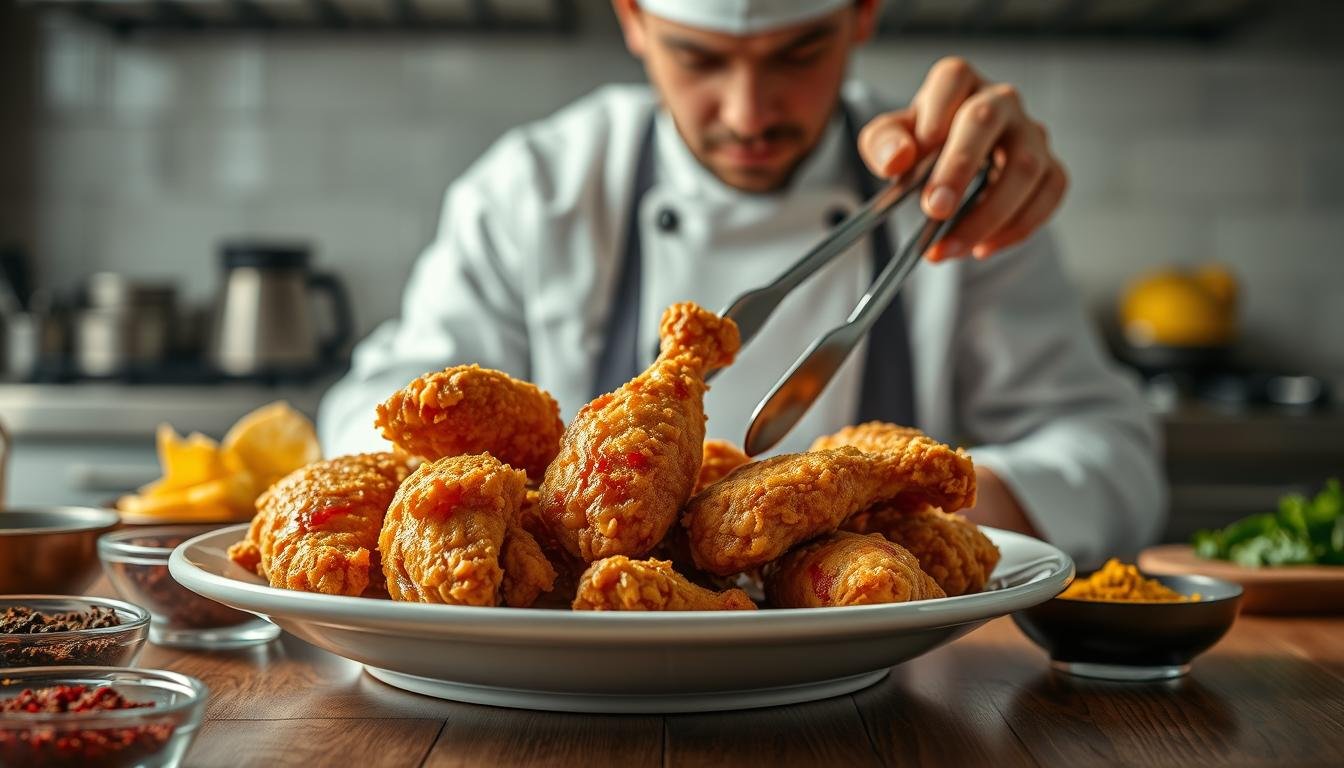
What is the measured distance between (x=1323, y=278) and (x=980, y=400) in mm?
1894

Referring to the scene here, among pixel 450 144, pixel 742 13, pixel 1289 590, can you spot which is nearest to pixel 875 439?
pixel 1289 590

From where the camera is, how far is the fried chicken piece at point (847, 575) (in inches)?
28.3

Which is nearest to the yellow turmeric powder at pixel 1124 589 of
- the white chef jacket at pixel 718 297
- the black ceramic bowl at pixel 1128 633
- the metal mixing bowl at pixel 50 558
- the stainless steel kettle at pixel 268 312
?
the black ceramic bowl at pixel 1128 633

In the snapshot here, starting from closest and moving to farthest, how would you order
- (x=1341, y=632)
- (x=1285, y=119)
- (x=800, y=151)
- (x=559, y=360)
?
(x=1341, y=632), (x=800, y=151), (x=559, y=360), (x=1285, y=119)

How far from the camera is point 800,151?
6.25ft

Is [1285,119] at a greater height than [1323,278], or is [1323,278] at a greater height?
[1285,119]

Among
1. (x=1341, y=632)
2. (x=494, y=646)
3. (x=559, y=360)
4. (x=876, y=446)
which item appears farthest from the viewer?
(x=559, y=360)

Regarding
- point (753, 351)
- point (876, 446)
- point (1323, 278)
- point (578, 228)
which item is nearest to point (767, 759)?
point (876, 446)

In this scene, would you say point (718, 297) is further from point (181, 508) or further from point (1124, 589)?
Result: point (1124, 589)

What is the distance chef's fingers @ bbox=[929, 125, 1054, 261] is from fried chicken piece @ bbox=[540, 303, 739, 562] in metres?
0.59

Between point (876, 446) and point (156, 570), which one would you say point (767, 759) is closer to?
point (876, 446)

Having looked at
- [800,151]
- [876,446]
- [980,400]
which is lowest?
[980,400]

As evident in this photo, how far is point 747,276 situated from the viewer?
1997 mm

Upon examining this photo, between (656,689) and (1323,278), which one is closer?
(656,689)
